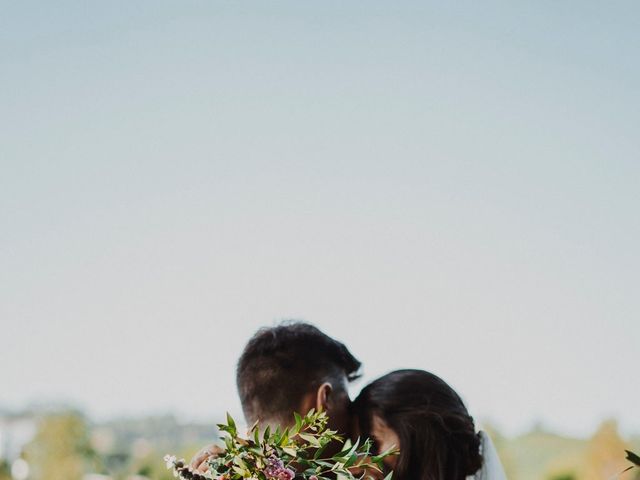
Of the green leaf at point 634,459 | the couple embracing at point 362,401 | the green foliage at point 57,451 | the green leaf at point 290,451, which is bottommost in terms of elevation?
the green leaf at point 634,459

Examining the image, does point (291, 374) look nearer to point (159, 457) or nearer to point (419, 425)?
point (419, 425)

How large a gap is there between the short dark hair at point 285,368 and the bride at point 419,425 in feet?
0.44

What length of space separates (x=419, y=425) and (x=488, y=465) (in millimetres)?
484

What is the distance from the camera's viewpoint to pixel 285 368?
2645 mm

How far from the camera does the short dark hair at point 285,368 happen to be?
2.62 metres

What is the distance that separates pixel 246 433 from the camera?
5.88 ft

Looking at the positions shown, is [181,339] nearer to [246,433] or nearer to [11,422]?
[11,422]

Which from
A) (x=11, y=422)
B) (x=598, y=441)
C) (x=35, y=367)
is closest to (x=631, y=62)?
(x=598, y=441)

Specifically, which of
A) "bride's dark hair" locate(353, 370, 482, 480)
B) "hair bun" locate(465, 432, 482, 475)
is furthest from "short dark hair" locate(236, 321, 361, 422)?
"hair bun" locate(465, 432, 482, 475)

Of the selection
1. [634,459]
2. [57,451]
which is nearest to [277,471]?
[634,459]

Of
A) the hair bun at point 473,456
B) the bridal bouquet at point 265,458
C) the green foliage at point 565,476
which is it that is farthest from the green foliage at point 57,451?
the bridal bouquet at point 265,458

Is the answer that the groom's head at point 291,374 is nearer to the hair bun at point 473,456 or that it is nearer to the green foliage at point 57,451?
the hair bun at point 473,456

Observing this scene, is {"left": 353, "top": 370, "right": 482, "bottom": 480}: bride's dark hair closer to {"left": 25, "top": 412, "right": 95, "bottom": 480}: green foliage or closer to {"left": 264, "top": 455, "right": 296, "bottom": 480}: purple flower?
{"left": 264, "top": 455, "right": 296, "bottom": 480}: purple flower

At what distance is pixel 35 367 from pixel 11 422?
6.36 meters
